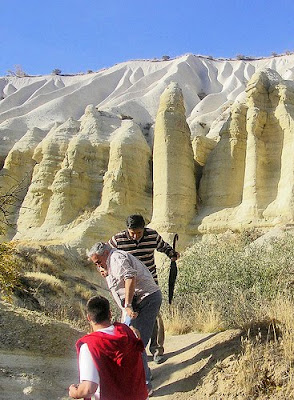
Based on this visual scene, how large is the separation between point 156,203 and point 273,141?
6.71m

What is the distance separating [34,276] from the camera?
18.9 m

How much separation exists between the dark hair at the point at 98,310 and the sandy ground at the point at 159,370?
196cm

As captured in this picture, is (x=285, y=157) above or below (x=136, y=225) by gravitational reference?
above

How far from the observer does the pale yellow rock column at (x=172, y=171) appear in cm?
2553

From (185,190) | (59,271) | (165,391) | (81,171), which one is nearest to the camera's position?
(165,391)

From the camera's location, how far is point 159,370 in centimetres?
602

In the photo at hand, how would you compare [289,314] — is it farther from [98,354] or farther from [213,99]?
[213,99]

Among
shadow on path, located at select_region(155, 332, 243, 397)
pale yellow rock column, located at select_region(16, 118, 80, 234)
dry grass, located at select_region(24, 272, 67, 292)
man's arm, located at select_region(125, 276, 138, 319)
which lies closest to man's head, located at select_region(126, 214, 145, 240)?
man's arm, located at select_region(125, 276, 138, 319)

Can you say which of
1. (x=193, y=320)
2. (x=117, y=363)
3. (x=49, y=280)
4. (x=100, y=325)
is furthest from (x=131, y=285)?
(x=49, y=280)

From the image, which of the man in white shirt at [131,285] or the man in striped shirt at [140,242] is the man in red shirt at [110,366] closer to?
the man in white shirt at [131,285]

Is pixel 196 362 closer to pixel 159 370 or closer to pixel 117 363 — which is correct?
pixel 159 370

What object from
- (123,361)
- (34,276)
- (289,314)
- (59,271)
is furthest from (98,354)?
(59,271)

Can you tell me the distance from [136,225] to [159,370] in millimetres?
1818

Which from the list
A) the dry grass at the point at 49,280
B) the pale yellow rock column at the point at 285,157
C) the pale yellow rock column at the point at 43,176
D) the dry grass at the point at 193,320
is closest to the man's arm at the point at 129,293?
the dry grass at the point at 193,320
